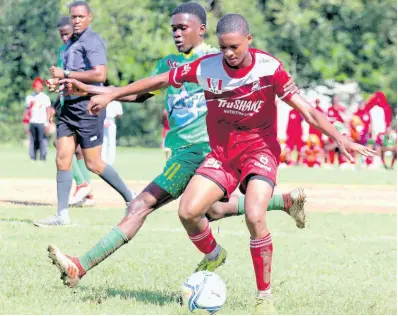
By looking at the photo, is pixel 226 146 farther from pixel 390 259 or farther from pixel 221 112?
pixel 390 259

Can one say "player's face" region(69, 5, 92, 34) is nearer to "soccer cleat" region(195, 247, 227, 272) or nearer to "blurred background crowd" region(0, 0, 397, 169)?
"soccer cleat" region(195, 247, 227, 272)

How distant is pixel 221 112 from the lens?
7.05 meters

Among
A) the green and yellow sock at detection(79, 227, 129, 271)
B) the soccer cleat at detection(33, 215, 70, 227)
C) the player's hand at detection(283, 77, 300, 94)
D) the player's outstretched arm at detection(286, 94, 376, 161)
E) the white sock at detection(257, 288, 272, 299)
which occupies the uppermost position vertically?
the player's hand at detection(283, 77, 300, 94)

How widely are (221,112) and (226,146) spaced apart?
0.24 m

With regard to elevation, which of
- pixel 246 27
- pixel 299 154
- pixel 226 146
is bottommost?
pixel 299 154

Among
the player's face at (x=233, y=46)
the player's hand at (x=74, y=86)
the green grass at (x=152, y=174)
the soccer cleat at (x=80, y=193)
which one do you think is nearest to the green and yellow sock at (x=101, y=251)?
the player's hand at (x=74, y=86)

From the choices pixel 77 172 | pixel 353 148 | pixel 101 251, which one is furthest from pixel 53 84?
pixel 77 172

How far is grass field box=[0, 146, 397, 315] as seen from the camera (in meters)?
6.85

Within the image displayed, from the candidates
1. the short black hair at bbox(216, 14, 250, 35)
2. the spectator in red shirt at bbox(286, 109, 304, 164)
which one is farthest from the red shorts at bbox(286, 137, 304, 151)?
the short black hair at bbox(216, 14, 250, 35)

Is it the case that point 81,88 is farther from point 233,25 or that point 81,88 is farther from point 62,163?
point 62,163

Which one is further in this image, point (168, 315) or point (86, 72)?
point (86, 72)

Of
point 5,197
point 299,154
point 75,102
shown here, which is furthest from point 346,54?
point 75,102

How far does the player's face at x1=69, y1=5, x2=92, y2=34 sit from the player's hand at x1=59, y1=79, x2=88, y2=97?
398cm

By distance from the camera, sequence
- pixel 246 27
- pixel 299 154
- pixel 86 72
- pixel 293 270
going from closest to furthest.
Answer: pixel 246 27, pixel 293 270, pixel 86 72, pixel 299 154
